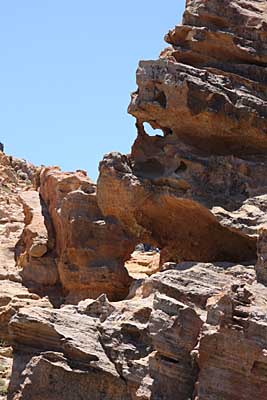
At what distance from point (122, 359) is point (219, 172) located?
8856 mm

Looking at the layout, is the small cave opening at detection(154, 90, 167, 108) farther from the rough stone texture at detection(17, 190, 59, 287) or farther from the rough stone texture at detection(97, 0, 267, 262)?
the rough stone texture at detection(17, 190, 59, 287)

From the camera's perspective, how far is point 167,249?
35875 mm

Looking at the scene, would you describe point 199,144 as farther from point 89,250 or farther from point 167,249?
point 89,250

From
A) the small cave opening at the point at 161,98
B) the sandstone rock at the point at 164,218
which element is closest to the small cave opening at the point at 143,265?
the sandstone rock at the point at 164,218

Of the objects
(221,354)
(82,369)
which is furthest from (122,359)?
(221,354)

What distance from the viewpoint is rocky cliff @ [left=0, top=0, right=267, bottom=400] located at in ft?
86.2

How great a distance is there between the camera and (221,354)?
25547 mm

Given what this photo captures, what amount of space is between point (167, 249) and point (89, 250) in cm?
310

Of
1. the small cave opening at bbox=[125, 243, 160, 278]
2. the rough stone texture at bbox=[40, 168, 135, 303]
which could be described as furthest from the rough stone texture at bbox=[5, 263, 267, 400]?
the small cave opening at bbox=[125, 243, 160, 278]

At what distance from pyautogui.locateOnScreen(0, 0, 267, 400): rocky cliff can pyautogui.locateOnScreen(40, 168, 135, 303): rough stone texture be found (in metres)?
0.06

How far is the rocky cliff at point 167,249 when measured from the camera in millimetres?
26281

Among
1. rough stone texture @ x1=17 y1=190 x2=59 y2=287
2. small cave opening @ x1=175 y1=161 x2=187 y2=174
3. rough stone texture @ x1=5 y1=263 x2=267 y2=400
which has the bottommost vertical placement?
rough stone texture @ x1=5 y1=263 x2=267 y2=400

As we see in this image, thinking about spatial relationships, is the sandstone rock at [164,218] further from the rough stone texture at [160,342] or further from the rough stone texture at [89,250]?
the rough stone texture at [160,342]

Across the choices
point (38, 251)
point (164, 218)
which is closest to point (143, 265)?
point (38, 251)
